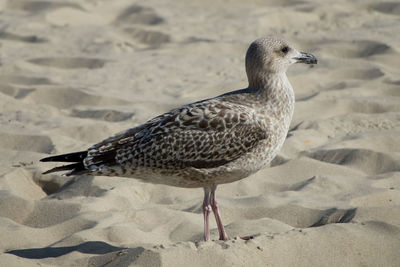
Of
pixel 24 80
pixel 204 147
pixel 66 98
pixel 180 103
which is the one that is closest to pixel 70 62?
pixel 24 80

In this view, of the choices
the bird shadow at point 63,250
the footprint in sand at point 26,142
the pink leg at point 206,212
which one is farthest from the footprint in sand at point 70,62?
the bird shadow at point 63,250

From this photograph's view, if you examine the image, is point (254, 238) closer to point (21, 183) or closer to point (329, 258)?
point (329, 258)

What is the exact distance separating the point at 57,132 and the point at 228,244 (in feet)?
12.8

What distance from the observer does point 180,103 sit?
9.16 m

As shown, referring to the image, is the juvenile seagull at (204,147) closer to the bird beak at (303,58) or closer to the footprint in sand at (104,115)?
the bird beak at (303,58)

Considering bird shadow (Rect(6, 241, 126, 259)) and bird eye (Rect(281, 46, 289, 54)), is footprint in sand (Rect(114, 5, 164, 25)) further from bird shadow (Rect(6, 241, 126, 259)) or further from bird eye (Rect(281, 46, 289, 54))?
bird shadow (Rect(6, 241, 126, 259))

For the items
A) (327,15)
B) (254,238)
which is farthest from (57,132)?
(327,15)

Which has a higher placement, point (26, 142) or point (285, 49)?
point (285, 49)

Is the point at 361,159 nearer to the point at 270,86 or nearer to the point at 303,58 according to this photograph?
the point at 303,58

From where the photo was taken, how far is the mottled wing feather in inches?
211

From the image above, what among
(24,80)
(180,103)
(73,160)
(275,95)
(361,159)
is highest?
(275,95)

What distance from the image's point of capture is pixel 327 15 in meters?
12.5

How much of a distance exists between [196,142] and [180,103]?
380 cm

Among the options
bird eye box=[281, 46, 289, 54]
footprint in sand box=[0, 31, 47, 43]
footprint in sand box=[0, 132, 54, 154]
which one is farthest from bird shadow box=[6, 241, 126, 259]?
footprint in sand box=[0, 31, 47, 43]
